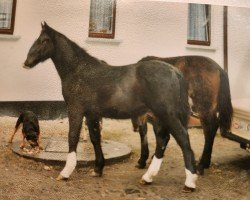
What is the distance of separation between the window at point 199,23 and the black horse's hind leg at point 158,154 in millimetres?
1645

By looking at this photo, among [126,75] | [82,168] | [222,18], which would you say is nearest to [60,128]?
[82,168]

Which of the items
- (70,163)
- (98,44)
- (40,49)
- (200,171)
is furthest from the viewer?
(98,44)

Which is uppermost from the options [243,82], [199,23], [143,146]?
[199,23]

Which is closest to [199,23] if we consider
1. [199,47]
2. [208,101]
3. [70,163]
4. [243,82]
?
[199,47]

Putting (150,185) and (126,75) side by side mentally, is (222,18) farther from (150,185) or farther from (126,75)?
(150,185)

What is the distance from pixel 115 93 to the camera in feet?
11.0

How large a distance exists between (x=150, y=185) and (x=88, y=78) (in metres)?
1.28

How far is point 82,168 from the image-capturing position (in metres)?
3.94

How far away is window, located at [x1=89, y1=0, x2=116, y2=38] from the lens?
3852mm

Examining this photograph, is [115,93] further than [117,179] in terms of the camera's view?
No

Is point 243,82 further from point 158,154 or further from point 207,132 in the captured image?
point 158,154

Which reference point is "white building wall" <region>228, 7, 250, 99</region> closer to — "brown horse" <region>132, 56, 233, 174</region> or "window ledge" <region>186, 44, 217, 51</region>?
"window ledge" <region>186, 44, 217, 51</region>

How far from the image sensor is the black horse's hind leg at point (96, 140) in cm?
358

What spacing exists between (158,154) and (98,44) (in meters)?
1.73
